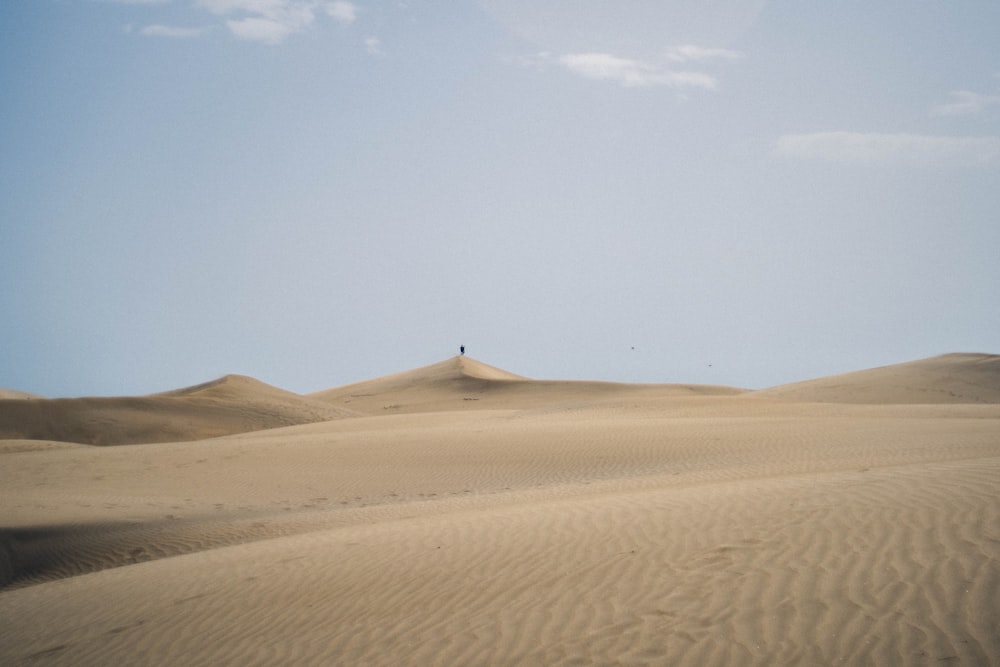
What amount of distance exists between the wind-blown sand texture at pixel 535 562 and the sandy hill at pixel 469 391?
36.6 meters

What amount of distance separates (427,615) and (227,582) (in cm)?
280

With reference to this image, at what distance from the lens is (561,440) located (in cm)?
2139

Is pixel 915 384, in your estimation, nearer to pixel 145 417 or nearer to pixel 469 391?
pixel 469 391

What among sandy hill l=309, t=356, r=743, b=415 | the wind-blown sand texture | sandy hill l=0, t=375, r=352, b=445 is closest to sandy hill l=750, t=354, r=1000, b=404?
sandy hill l=309, t=356, r=743, b=415

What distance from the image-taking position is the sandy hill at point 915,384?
42844mm

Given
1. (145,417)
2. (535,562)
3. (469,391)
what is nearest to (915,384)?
(469,391)

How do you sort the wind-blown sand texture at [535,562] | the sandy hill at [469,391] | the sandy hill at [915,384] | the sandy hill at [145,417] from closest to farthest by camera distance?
the wind-blown sand texture at [535,562] → the sandy hill at [145,417] → the sandy hill at [915,384] → the sandy hill at [469,391]

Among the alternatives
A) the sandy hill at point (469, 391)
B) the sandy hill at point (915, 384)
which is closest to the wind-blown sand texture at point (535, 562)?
the sandy hill at point (915, 384)

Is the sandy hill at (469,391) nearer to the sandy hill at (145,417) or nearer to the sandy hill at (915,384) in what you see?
the sandy hill at (915,384)

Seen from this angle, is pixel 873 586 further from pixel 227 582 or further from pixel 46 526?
pixel 46 526

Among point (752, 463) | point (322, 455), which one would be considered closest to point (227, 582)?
point (752, 463)

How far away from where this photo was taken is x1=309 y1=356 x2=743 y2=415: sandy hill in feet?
185

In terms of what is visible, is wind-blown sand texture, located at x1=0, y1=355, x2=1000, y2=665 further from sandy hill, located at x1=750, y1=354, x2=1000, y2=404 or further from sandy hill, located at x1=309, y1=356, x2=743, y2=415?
sandy hill, located at x1=309, y1=356, x2=743, y2=415

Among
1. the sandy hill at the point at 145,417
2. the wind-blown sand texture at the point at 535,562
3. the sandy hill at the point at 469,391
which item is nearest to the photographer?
the wind-blown sand texture at the point at 535,562
